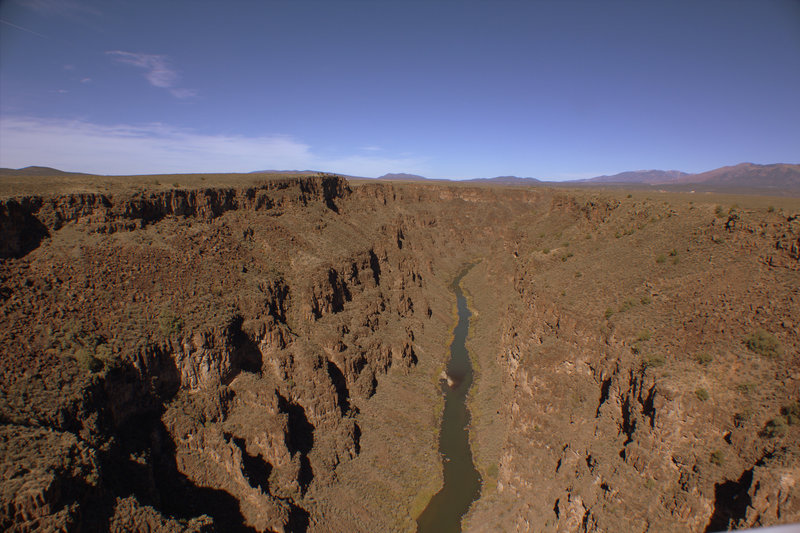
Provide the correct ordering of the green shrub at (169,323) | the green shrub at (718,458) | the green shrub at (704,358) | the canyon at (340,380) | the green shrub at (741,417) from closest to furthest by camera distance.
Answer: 1. the canyon at (340,380)
2. the green shrub at (718,458)
3. the green shrub at (741,417)
4. the green shrub at (704,358)
5. the green shrub at (169,323)

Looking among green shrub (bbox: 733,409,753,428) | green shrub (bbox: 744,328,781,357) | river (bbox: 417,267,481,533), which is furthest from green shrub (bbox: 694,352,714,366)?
river (bbox: 417,267,481,533)

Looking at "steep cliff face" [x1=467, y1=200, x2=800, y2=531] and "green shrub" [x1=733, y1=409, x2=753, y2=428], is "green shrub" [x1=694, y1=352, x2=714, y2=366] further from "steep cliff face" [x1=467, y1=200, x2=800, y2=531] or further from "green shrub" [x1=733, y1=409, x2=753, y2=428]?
"green shrub" [x1=733, y1=409, x2=753, y2=428]

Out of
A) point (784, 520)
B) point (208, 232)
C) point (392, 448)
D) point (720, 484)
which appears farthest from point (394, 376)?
point (784, 520)

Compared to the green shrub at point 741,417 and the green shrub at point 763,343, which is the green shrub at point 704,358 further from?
the green shrub at point 741,417

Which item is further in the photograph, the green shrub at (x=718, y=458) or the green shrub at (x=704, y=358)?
the green shrub at (x=704, y=358)

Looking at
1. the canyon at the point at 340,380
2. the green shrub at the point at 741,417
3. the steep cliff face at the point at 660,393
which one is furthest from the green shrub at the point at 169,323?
the green shrub at the point at 741,417

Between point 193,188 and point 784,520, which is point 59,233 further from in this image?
point 784,520
